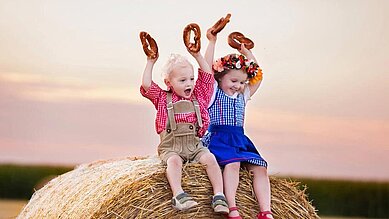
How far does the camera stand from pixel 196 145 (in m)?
6.10

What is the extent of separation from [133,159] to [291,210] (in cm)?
123

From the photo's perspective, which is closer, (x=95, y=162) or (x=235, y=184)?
(x=235, y=184)

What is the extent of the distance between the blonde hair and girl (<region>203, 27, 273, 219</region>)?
377 mm

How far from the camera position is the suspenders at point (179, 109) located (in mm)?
6004

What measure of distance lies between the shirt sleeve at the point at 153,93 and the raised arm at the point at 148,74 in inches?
1.0

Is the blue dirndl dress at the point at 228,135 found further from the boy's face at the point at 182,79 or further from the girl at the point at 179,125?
the boy's face at the point at 182,79

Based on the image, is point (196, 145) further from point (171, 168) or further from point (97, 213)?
point (97, 213)

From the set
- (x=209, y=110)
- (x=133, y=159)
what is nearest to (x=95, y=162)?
(x=133, y=159)

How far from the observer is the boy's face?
598cm

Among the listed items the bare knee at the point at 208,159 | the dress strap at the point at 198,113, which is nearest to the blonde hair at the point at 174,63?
the dress strap at the point at 198,113

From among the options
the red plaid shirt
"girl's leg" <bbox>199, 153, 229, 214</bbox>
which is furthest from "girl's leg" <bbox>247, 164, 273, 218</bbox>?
the red plaid shirt

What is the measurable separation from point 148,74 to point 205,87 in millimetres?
414

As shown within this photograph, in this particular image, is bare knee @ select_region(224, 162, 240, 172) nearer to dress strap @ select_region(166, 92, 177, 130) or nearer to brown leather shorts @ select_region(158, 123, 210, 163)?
brown leather shorts @ select_region(158, 123, 210, 163)

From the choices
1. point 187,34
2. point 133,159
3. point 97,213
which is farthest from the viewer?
point 133,159
